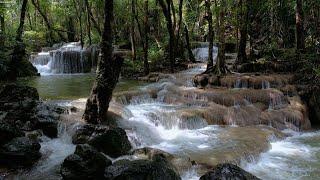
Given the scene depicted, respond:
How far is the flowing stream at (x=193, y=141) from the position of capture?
9.74 meters

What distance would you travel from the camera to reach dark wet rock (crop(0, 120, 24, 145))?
9.56 meters

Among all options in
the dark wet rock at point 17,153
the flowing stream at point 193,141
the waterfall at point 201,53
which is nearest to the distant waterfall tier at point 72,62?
the waterfall at point 201,53

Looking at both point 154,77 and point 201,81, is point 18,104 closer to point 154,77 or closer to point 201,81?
point 201,81

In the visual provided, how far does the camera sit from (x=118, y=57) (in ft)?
37.1

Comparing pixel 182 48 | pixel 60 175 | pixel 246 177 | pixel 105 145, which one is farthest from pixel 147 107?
pixel 182 48

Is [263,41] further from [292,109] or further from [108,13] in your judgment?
[108,13]

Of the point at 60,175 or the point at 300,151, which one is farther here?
the point at 300,151

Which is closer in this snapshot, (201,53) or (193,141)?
(193,141)

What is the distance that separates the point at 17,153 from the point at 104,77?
3083mm

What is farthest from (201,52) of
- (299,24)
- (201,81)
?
(201,81)

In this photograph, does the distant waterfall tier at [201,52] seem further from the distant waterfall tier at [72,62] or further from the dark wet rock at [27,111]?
the dark wet rock at [27,111]

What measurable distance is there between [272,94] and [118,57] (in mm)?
6919

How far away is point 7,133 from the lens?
9664mm

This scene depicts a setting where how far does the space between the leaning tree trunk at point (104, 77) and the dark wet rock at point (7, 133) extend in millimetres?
2186
